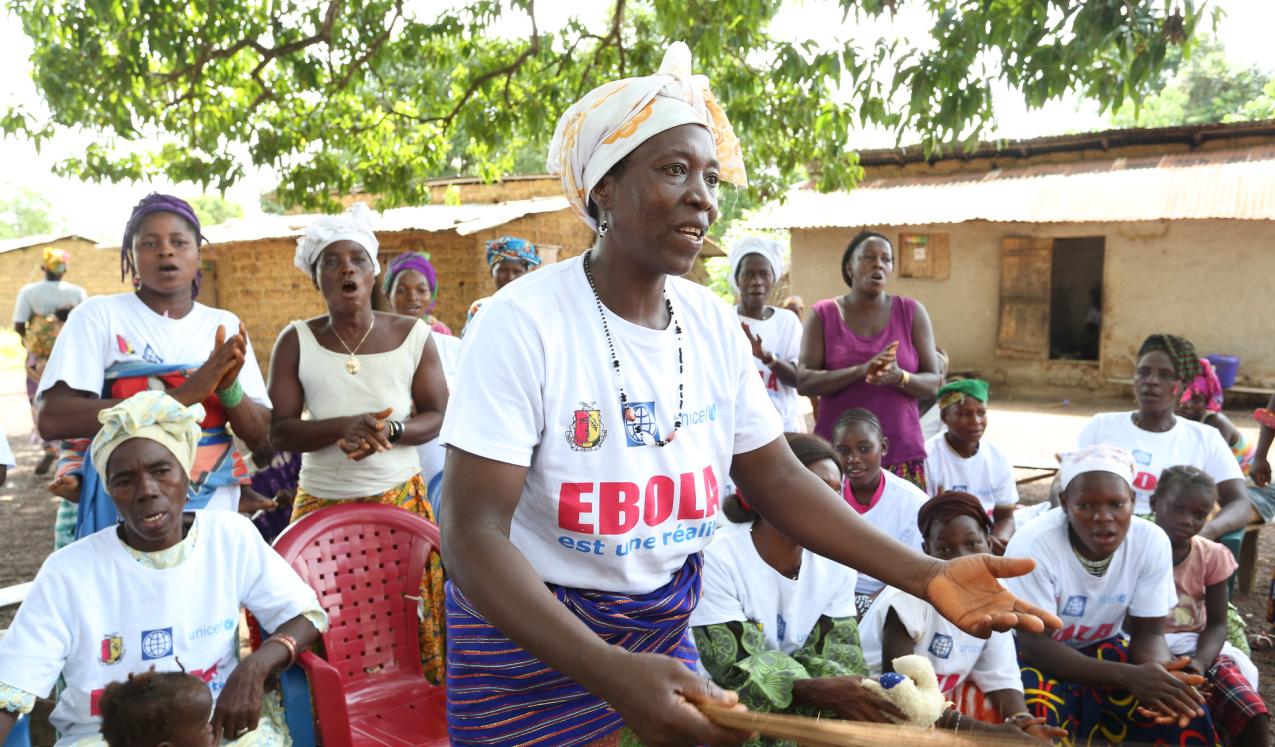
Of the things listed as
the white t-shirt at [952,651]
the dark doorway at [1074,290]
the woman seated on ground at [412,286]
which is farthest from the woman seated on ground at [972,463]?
the dark doorway at [1074,290]

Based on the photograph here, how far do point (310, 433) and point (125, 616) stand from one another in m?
1.10

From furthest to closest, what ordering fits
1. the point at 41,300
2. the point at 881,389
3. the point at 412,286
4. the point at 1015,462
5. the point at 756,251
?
the point at 41,300 → the point at 1015,462 → the point at 756,251 → the point at 412,286 → the point at 881,389

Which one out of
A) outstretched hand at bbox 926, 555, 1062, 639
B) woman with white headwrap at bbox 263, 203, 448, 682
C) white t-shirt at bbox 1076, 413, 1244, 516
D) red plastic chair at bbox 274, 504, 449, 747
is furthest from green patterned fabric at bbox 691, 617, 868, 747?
white t-shirt at bbox 1076, 413, 1244, 516

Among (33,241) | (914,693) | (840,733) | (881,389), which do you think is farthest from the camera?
(33,241)

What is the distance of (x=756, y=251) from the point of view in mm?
5508

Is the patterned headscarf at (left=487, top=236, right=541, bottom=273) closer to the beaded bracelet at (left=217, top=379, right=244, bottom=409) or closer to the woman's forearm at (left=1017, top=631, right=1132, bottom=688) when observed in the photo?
the beaded bracelet at (left=217, top=379, right=244, bottom=409)

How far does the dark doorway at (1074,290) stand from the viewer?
16.5m

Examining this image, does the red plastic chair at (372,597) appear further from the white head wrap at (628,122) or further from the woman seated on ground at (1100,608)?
the woman seated on ground at (1100,608)

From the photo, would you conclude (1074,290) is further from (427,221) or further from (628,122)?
(628,122)

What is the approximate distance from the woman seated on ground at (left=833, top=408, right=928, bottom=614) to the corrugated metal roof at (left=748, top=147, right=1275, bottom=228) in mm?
8463

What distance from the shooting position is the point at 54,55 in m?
6.89

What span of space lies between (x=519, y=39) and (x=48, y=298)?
479 cm

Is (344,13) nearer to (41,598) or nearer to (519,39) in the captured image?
(519,39)

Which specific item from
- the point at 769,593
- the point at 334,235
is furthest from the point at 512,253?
the point at 769,593
